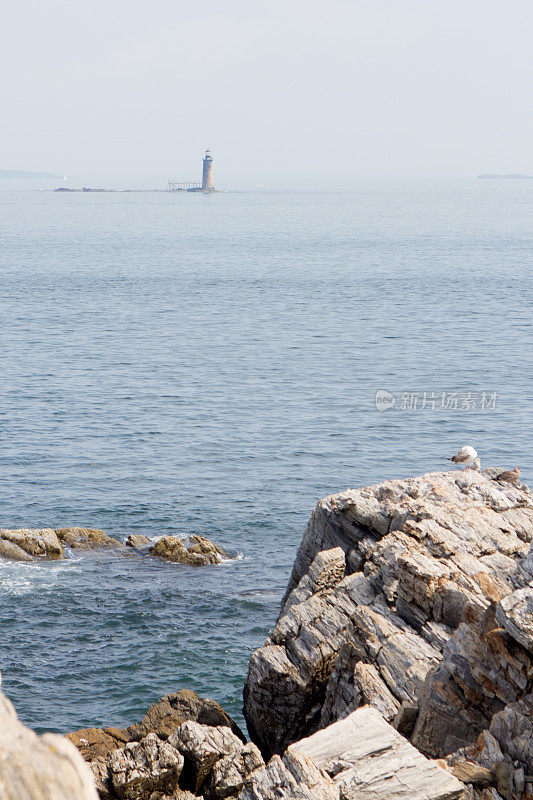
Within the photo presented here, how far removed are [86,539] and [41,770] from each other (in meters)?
43.5

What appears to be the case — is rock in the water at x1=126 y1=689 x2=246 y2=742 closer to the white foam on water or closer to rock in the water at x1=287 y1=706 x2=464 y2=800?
rock in the water at x1=287 y1=706 x2=464 y2=800

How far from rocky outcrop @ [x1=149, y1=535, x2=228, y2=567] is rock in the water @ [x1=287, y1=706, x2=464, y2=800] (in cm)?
2679

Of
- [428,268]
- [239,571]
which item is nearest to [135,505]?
[239,571]

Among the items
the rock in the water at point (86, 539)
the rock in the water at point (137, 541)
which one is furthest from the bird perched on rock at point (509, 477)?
the rock in the water at point (86, 539)

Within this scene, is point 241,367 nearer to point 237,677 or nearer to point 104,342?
point 104,342

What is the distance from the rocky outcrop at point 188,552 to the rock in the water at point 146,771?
22.0 meters

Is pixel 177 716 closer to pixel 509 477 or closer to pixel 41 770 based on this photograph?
pixel 509 477

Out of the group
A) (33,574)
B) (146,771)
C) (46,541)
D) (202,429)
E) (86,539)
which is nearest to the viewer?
(146,771)

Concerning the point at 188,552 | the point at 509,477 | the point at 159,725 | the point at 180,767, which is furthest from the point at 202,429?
the point at 180,767

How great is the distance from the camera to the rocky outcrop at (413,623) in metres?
18.9

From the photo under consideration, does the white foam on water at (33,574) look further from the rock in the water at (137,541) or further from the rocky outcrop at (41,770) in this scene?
the rocky outcrop at (41,770)

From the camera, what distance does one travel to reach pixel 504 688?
1853cm

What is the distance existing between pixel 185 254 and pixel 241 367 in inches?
3980

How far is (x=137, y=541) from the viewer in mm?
46875
